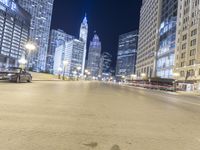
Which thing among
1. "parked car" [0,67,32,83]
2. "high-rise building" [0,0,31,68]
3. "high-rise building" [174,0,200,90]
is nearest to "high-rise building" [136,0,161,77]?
"high-rise building" [174,0,200,90]

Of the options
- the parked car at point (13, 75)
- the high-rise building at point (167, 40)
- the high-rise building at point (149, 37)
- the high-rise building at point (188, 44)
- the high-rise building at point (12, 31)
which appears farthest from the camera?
the high-rise building at point (12, 31)

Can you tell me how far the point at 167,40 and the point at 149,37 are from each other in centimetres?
3659

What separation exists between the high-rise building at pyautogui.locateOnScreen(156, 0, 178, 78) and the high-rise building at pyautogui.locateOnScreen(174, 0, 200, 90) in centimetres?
692

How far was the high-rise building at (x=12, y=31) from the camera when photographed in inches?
5767

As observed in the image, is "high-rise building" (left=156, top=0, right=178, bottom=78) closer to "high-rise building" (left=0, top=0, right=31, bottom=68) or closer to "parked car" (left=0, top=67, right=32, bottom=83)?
"parked car" (left=0, top=67, right=32, bottom=83)

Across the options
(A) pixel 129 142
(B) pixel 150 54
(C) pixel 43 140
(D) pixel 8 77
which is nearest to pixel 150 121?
(A) pixel 129 142

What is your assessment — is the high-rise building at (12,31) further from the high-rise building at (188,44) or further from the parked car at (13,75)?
the parked car at (13,75)

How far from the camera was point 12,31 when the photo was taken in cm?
15512

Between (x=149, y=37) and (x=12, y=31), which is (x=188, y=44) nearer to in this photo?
(x=149, y=37)

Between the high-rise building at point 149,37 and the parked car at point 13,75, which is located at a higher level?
the high-rise building at point 149,37

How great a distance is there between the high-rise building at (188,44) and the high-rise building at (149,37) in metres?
34.3

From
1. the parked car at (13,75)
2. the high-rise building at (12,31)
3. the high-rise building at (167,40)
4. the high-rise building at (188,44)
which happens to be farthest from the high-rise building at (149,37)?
the parked car at (13,75)

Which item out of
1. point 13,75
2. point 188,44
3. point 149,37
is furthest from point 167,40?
point 13,75

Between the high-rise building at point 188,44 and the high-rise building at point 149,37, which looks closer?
the high-rise building at point 188,44
